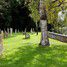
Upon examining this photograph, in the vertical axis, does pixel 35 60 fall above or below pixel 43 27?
below

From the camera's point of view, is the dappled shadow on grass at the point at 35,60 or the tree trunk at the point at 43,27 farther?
the tree trunk at the point at 43,27

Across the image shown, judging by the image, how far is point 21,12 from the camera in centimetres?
6100

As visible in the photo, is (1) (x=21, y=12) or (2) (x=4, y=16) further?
(1) (x=21, y=12)

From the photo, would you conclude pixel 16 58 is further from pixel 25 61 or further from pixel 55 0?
pixel 55 0

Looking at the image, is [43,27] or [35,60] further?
[43,27]

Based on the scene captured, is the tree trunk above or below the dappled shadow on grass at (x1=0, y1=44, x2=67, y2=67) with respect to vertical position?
above

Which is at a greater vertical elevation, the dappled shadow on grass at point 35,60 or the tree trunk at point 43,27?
the tree trunk at point 43,27

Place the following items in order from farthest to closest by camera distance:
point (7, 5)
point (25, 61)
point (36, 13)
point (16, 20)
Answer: point (16, 20)
point (7, 5)
point (36, 13)
point (25, 61)

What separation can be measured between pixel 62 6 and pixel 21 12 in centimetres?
3742

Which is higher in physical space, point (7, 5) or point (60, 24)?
point (7, 5)

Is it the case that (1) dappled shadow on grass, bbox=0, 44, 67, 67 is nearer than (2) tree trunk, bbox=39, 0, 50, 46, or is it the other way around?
(1) dappled shadow on grass, bbox=0, 44, 67, 67

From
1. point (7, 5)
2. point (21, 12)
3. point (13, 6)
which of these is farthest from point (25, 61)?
point (21, 12)

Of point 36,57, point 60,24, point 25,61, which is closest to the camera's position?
point 25,61

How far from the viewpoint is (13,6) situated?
2237 inches
